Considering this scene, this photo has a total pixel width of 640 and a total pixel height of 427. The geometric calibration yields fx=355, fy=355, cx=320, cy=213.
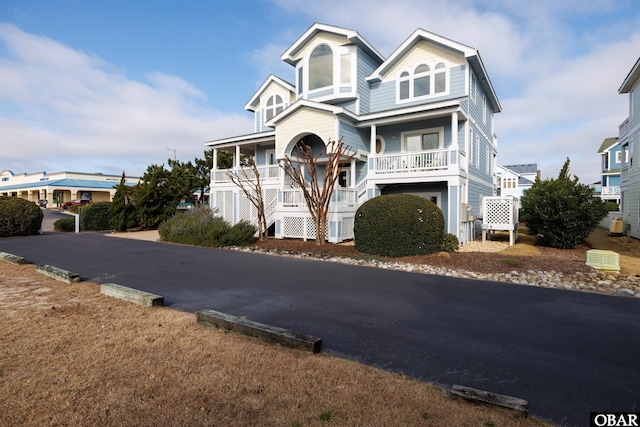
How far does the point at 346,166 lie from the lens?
714 inches

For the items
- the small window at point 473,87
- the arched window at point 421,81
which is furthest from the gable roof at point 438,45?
the arched window at point 421,81

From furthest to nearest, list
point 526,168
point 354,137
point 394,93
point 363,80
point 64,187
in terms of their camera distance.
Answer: point 526,168 < point 64,187 < point 363,80 < point 394,93 < point 354,137

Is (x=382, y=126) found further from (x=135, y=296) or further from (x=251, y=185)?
(x=135, y=296)

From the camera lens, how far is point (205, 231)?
15.5 meters

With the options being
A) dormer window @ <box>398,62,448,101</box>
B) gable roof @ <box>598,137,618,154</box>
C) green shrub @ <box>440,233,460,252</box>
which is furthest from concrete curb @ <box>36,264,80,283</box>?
gable roof @ <box>598,137,618,154</box>

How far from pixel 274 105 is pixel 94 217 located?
1479cm

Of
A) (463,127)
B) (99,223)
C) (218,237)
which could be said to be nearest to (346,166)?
(463,127)

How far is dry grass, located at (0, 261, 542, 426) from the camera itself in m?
2.75

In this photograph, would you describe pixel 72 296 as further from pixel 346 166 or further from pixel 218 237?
pixel 346 166

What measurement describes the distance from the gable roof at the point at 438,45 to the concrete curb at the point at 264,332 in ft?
51.6

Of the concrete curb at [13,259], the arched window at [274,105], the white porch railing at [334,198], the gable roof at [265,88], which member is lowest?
the concrete curb at [13,259]

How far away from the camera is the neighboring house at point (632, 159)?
17875mm

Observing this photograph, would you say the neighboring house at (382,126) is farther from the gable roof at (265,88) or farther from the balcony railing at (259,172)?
the gable roof at (265,88)

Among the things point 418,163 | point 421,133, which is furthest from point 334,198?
point 421,133
